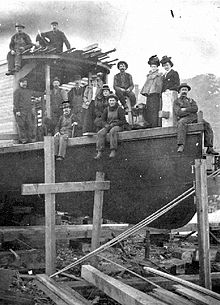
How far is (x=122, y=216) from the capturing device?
8.43 m

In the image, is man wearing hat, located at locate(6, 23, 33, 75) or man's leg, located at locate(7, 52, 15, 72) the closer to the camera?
man wearing hat, located at locate(6, 23, 33, 75)

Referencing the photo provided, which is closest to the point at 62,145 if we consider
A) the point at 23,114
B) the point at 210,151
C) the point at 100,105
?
the point at 100,105

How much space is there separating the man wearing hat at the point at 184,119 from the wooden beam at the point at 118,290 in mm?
2311

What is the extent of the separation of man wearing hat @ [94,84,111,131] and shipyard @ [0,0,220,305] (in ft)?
0.09

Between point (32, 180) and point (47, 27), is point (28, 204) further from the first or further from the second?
point (47, 27)

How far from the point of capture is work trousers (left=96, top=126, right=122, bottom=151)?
753 cm

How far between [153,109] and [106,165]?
138 cm

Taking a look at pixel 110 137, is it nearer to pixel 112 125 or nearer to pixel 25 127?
pixel 112 125

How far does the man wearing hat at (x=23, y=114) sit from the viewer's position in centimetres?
998

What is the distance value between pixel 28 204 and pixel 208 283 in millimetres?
6761

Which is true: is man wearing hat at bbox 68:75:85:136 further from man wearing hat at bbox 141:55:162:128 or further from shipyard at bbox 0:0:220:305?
man wearing hat at bbox 141:55:162:128

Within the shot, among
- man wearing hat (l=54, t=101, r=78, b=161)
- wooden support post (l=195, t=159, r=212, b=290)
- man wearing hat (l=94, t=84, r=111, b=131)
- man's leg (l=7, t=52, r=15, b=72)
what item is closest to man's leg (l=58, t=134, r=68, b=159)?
man wearing hat (l=54, t=101, r=78, b=161)

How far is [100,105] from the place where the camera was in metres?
8.24

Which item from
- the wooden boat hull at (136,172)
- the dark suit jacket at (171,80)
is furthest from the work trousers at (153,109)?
the wooden boat hull at (136,172)
